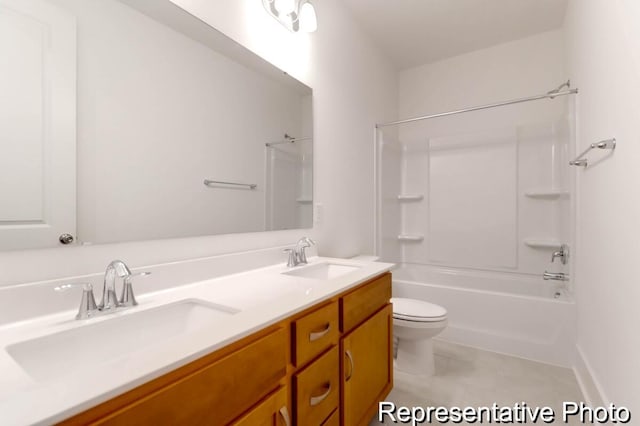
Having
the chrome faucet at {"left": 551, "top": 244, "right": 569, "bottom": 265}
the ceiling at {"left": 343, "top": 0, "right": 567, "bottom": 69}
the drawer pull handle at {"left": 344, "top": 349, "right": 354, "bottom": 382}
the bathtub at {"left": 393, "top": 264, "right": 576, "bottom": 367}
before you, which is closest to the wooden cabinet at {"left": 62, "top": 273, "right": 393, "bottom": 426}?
the drawer pull handle at {"left": 344, "top": 349, "right": 354, "bottom": 382}

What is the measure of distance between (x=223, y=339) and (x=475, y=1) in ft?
8.93

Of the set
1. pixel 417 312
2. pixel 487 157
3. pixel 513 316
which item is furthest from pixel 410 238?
pixel 417 312

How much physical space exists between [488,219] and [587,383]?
147 centimetres

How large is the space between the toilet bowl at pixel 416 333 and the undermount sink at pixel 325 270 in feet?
1.84

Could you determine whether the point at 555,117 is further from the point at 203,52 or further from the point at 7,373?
the point at 7,373

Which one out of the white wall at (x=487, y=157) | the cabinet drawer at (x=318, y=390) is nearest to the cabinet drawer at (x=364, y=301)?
the cabinet drawer at (x=318, y=390)

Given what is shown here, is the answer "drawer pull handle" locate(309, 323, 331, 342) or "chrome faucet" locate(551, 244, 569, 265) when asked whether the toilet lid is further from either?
"chrome faucet" locate(551, 244, 569, 265)

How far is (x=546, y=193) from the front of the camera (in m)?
2.54

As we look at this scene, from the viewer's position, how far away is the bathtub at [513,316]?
79.7 inches

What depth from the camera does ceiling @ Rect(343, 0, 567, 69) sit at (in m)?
2.22

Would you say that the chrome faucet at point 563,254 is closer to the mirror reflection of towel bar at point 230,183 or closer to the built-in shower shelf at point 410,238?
the built-in shower shelf at point 410,238

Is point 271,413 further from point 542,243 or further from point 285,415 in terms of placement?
point 542,243

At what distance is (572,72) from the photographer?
7.04 feet

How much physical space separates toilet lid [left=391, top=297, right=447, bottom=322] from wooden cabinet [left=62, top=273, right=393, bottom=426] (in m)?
0.39
